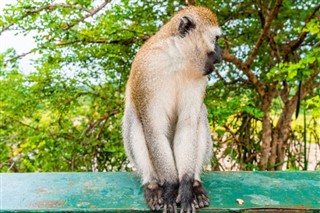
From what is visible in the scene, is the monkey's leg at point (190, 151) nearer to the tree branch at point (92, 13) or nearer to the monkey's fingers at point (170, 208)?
the monkey's fingers at point (170, 208)

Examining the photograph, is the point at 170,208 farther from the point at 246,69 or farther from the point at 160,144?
the point at 246,69

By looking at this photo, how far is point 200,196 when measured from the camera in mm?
2340

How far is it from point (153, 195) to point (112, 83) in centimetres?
293

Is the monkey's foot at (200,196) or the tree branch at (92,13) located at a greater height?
the tree branch at (92,13)

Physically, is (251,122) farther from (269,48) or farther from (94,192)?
(94,192)

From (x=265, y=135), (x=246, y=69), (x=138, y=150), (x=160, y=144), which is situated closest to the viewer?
(x=160, y=144)

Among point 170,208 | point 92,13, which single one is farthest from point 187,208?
point 92,13

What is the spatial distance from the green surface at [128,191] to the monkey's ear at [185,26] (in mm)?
848

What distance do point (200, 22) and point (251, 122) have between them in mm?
2799

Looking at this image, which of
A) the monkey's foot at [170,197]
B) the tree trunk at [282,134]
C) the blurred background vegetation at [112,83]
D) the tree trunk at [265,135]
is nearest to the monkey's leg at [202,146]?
the monkey's foot at [170,197]

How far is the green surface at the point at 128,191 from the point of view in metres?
2.10

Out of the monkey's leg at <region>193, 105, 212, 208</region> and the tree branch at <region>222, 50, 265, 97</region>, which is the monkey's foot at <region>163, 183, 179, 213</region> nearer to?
the monkey's leg at <region>193, 105, 212, 208</region>

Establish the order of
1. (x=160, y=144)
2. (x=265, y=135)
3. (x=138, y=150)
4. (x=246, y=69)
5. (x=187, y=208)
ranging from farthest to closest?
(x=265, y=135) < (x=246, y=69) < (x=138, y=150) < (x=160, y=144) < (x=187, y=208)

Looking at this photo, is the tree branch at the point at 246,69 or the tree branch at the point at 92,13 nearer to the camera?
the tree branch at the point at 92,13
